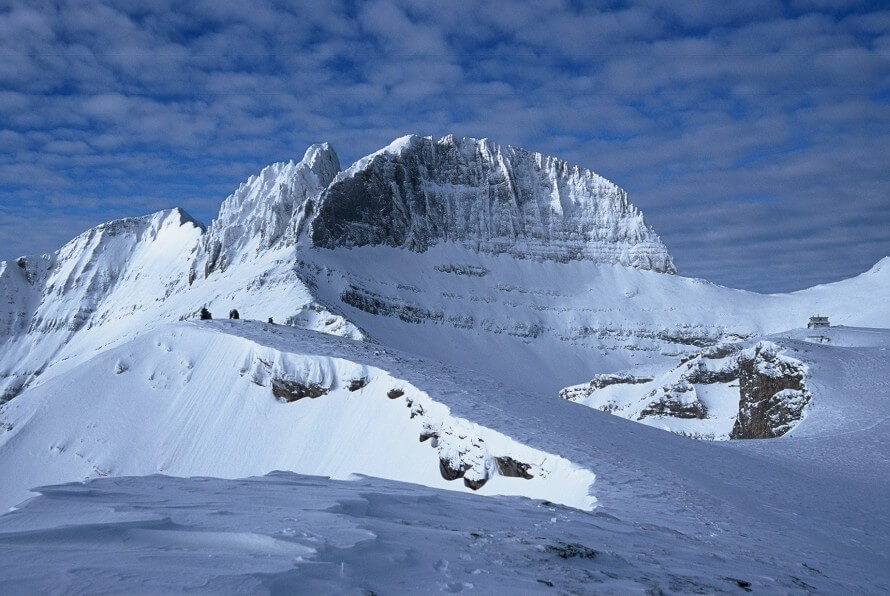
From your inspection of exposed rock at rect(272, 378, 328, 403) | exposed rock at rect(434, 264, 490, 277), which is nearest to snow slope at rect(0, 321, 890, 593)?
exposed rock at rect(272, 378, 328, 403)

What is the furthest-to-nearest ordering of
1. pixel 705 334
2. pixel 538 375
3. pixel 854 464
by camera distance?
pixel 705 334
pixel 538 375
pixel 854 464

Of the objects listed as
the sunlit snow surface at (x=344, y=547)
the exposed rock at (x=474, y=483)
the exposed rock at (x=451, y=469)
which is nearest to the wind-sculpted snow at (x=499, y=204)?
the exposed rock at (x=451, y=469)

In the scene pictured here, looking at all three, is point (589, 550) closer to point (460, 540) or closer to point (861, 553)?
point (460, 540)

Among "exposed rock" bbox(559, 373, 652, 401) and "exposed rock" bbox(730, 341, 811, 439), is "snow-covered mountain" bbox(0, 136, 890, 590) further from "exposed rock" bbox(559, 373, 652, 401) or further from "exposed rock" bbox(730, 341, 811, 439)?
"exposed rock" bbox(559, 373, 652, 401)

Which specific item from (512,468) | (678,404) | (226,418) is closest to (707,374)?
(678,404)

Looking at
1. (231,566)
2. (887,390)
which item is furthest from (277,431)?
(887,390)

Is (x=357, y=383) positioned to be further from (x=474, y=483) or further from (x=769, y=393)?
(x=769, y=393)
